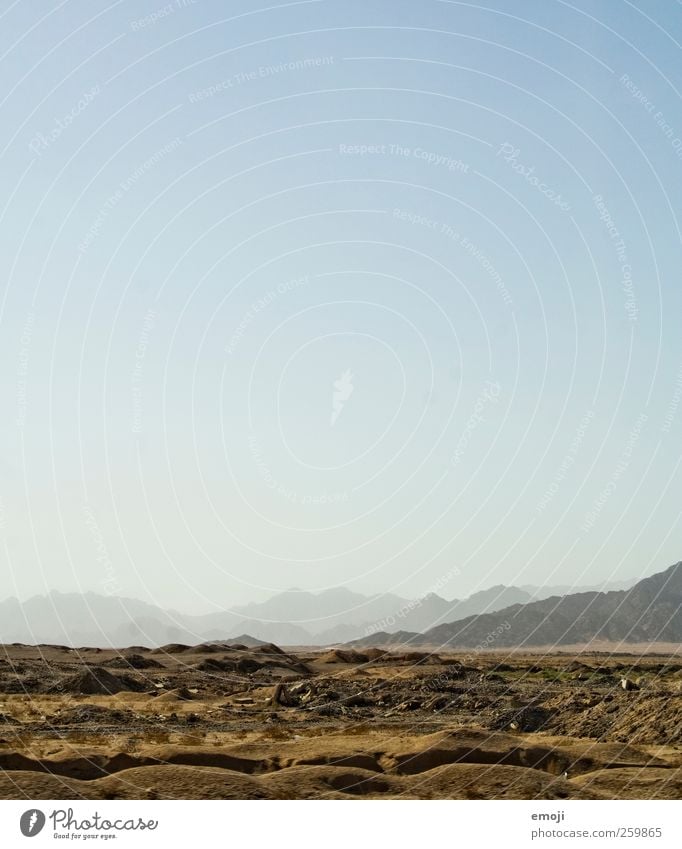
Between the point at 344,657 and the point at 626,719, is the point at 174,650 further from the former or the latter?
the point at 626,719

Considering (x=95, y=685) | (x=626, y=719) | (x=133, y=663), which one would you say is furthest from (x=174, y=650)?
(x=626, y=719)

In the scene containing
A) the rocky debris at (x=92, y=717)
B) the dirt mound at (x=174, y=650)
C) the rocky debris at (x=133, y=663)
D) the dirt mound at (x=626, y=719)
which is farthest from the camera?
the dirt mound at (x=174, y=650)

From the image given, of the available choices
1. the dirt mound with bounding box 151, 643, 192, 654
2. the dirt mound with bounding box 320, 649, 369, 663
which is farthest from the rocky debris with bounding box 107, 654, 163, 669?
the dirt mound with bounding box 320, 649, 369, 663

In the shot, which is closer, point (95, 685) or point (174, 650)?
point (95, 685)

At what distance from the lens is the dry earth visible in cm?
2584

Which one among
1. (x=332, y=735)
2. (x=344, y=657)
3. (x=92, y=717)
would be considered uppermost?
(x=92, y=717)

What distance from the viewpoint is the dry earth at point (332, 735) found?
25.8 metres

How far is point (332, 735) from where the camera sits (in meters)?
47.0

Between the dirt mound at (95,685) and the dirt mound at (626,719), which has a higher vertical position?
the dirt mound at (95,685)

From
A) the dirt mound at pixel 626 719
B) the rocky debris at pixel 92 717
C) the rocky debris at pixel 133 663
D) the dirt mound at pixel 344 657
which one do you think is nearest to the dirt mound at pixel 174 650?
the rocky debris at pixel 133 663

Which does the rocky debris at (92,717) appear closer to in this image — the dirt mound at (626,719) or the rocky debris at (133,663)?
the dirt mound at (626,719)

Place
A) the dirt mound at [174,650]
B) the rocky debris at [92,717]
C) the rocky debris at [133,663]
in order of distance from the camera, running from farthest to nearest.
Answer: the dirt mound at [174,650]
the rocky debris at [133,663]
the rocky debris at [92,717]
